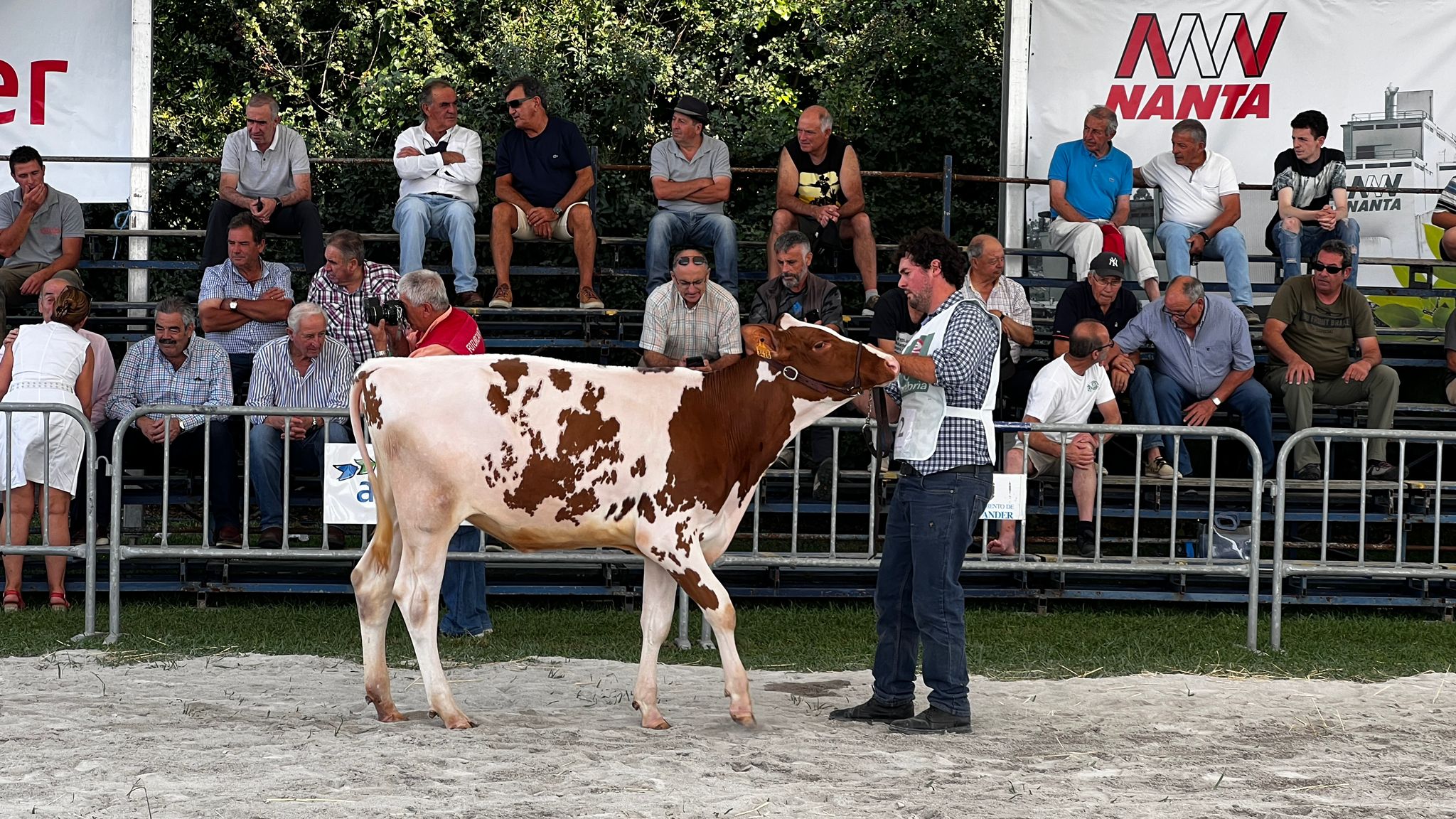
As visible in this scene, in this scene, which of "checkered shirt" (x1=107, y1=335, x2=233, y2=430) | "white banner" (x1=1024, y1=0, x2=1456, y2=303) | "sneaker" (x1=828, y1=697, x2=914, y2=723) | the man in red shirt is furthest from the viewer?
"white banner" (x1=1024, y1=0, x2=1456, y2=303)

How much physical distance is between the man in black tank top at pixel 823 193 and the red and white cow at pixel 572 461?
5636mm

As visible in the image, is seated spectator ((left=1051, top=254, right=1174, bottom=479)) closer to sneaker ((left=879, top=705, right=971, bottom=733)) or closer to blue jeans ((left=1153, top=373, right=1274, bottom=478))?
blue jeans ((left=1153, top=373, right=1274, bottom=478))

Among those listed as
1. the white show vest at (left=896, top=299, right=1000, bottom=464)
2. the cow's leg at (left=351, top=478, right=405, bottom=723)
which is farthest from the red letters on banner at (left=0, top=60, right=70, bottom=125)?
the white show vest at (left=896, top=299, right=1000, bottom=464)

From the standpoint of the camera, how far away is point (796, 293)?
1109 cm

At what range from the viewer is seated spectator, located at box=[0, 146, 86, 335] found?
11922 millimetres

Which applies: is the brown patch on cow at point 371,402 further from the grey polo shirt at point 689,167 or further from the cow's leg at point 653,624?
the grey polo shirt at point 689,167

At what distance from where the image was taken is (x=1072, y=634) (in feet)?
29.8

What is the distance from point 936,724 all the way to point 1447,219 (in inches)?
351

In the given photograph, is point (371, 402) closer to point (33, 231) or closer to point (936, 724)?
point (936, 724)

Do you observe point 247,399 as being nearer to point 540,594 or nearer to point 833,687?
point 540,594

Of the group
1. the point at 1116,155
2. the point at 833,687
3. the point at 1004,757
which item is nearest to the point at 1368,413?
the point at 1116,155

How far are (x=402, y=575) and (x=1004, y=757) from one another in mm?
2548

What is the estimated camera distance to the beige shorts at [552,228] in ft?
40.6

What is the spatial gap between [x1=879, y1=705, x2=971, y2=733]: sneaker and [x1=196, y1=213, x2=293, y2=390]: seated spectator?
620cm
